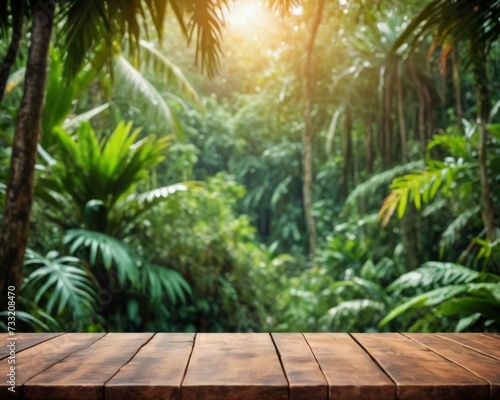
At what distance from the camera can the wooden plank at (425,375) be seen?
1.14 metres

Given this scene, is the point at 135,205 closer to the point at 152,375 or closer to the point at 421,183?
the point at 421,183

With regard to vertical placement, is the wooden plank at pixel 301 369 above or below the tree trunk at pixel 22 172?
below

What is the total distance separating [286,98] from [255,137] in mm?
5946

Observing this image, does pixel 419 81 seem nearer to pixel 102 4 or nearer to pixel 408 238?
pixel 408 238

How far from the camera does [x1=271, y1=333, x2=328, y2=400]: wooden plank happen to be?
1.13 m

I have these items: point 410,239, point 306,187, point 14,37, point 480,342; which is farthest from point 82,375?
point 306,187

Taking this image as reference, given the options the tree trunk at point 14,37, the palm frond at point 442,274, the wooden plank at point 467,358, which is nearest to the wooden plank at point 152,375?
the wooden plank at point 467,358

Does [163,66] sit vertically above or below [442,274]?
above

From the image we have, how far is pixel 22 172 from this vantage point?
3158 mm

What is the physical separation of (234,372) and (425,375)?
0.41 meters

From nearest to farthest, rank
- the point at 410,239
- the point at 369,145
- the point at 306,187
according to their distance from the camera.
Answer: the point at 410,239 → the point at 369,145 → the point at 306,187

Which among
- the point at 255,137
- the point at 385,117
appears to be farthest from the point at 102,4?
the point at 255,137

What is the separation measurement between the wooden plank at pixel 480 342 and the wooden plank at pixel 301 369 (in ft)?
1.51

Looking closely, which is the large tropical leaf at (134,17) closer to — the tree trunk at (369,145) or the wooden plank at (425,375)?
the wooden plank at (425,375)
